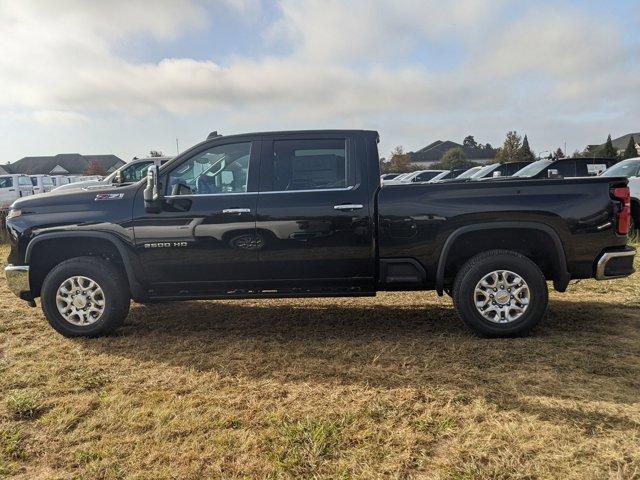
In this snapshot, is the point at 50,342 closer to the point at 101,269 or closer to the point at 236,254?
the point at 101,269

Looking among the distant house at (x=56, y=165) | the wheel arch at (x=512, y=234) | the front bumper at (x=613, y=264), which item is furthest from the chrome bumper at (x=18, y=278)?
the distant house at (x=56, y=165)

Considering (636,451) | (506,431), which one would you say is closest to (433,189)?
(506,431)

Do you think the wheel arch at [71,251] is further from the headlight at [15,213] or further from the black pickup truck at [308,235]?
the headlight at [15,213]

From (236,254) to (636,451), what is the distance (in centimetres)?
322

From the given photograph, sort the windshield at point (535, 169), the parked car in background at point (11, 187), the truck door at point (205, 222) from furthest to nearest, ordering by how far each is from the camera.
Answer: the parked car in background at point (11, 187) → the windshield at point (535, 169) → the truck door at point (205, 222)

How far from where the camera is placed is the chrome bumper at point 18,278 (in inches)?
181

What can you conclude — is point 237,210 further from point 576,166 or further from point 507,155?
point 507,155

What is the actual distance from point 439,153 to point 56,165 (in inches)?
2354

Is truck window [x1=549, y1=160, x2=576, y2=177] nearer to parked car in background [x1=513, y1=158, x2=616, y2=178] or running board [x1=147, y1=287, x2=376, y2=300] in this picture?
parked car in background [x1=513, y1=158, x2=616, y2=178]

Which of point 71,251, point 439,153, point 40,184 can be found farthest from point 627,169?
point 439,153

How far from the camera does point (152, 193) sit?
4391 mm

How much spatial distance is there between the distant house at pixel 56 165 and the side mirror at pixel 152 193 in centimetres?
7318

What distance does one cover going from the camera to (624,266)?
14.0 ft

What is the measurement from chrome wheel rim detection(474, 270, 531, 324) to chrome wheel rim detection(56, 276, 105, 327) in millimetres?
3490
